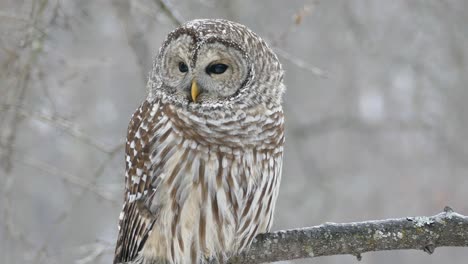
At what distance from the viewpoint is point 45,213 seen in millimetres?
16969

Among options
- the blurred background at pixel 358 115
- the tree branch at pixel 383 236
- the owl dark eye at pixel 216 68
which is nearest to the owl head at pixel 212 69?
the owl dark eye at pixel 216 68

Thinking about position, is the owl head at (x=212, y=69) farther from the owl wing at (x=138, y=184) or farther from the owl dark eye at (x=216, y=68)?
the owl wing at (x=138, y=184)

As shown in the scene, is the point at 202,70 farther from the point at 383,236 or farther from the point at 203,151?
the point at 383,236

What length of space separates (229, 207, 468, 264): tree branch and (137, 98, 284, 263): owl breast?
1.35 ft

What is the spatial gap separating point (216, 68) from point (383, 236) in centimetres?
126

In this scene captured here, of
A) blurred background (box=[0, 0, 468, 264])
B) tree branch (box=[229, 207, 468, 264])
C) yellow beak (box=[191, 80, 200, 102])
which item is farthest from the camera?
blurred background (box=[0, 0, 468, 264])

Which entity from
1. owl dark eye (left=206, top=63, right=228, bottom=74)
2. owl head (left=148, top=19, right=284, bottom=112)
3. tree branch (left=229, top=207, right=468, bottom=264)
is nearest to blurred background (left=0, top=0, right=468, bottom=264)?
owl head (left=148, top=19, right=284, bottom=112)

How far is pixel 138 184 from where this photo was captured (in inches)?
175

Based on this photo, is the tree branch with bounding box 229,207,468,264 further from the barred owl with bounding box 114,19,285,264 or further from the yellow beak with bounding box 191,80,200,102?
the yellow beak with bounding box 191,80,200,102

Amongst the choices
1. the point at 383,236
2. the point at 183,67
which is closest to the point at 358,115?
the point at 183,67

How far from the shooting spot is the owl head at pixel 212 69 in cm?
430

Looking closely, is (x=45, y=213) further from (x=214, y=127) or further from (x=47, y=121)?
(x=214, y=127)

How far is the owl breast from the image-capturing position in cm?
426

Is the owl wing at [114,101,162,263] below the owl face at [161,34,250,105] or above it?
below
